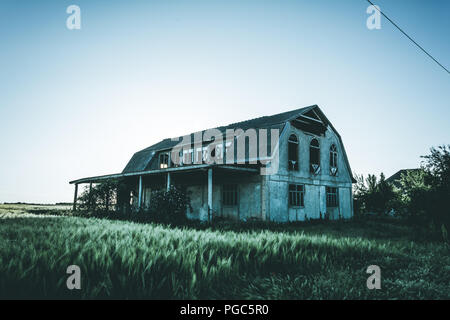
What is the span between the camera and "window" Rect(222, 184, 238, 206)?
1706 centimetres

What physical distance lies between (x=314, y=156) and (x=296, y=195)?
131 inches

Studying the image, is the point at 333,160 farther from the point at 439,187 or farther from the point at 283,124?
the point at 439,187

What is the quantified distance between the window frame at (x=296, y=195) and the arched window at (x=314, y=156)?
1.63 m

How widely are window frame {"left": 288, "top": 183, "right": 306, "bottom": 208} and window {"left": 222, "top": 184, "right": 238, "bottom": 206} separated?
317 centimetres

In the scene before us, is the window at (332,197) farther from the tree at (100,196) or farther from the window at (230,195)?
the tree at (100,196)

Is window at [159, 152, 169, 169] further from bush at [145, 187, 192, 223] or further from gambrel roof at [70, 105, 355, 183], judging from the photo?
bush at [145, 187, 192, 223]

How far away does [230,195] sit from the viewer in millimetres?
17359

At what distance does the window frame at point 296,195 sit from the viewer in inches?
667

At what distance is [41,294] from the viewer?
307cm

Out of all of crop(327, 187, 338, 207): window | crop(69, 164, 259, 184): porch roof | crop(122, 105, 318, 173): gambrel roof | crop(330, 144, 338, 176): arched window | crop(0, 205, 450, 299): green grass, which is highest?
crop(122, 105, 318, 173): gambrel roof

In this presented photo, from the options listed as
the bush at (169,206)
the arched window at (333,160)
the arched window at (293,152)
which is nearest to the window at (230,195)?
the bush at (169,206)

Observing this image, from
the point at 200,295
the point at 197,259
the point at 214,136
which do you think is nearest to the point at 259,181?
the point at 214,136

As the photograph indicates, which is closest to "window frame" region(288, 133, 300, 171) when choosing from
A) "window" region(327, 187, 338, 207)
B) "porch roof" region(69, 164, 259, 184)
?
"porch roof" region(69, 164, 259, 184)
